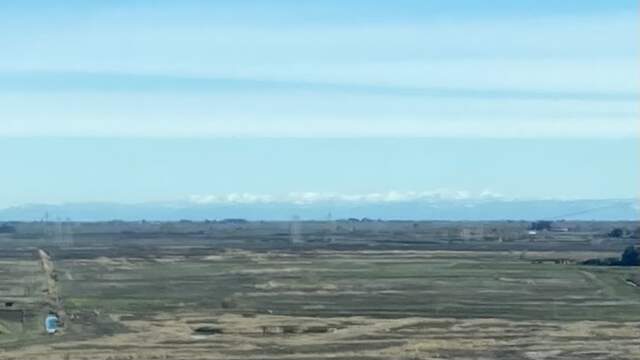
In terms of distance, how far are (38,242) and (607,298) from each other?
9891cm

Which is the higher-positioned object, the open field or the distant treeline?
the distant treeline

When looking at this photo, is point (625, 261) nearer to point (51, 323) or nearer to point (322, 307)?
point (322, 307)

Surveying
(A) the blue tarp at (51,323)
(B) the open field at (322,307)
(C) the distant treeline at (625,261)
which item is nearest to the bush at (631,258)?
(C) the distant treeline at (625,261)

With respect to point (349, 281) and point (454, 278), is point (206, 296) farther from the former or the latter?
point (454, 278)

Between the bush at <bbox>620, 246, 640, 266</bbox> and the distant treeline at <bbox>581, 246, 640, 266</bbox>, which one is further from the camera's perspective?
the distant treeline at <bbox>581, 246, 640, 266</bbox>

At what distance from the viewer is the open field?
153 feet

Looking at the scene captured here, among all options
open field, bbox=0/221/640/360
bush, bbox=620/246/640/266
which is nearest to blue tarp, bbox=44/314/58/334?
open field, bbox=0/221/640/360

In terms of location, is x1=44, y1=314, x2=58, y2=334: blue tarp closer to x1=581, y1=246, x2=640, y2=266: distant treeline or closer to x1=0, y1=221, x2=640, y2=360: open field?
x1=0, y1=221, x2=640, y2=360: open field

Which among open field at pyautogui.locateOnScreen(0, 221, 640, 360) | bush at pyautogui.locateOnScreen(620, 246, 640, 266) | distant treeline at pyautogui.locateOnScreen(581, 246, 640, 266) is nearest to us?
open field at pyautogui.locateOnScreen(0, 221, 640, 360)

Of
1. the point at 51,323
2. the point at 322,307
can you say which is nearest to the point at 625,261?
the point at 322,307

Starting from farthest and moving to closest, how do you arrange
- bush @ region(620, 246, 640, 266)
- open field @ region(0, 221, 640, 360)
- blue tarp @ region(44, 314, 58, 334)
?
bush @ region(620, 246, 640, 266)
blue tarp @ region(44, 314, 58, 334)
open field @ region(0, 221, 640, 360)

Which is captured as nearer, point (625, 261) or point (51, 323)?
point (51, 323)

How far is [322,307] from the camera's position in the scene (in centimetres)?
6184

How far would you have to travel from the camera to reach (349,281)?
79125 millimetres
